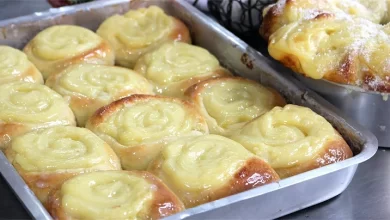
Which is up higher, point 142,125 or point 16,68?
point 142,125

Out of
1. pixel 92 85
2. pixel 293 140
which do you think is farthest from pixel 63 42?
pixel 293 140

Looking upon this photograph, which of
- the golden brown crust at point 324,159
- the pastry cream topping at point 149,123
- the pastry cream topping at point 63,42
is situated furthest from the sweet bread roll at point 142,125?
the pastry cream topping at point 63,42

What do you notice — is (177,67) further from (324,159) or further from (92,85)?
(324,159)

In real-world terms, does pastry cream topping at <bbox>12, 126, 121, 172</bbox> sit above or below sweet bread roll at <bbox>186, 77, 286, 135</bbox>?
below

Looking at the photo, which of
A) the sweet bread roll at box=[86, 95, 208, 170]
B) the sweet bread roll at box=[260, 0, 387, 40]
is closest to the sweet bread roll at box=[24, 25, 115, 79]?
the sweet bread roll at box=[86, 95, 208, 170]

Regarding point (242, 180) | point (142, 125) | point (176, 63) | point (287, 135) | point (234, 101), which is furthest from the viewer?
point (176, 63)

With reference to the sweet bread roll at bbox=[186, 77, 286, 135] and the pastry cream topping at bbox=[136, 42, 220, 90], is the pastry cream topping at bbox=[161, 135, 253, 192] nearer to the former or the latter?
the sweet bread roll at bbox=[186, 77, 286, 135]
